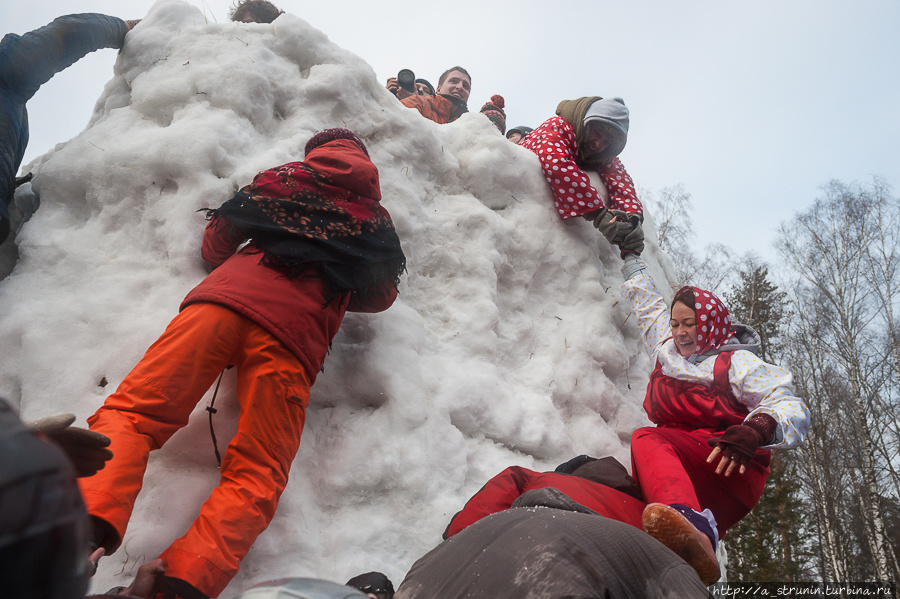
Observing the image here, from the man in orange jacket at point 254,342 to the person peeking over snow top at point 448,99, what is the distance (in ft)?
9.94

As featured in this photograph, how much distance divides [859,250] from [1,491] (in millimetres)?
13380

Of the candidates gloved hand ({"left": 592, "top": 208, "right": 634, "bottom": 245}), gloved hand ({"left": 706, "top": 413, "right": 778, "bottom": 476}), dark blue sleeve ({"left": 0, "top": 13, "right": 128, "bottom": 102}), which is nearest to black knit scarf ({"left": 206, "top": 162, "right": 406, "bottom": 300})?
dark blue sleeve ({"left": 0, "top": 13, "right": 128, "bottom": 102})

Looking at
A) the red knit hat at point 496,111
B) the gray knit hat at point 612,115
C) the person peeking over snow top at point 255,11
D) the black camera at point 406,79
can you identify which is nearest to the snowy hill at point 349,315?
the gray knit hat at point 612,115

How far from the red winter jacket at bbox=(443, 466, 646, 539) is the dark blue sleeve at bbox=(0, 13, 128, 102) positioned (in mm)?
2735

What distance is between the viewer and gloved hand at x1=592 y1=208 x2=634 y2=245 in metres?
3.37

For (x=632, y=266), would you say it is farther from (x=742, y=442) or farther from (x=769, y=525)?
(x=769, y=525)

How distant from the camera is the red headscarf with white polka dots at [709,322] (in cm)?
266

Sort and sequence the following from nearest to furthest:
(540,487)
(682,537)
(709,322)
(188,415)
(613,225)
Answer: (682,537), (188,415), (540,487), (709,322), (613,225)

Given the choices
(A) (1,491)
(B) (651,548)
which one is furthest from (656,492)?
(A) (1,491)

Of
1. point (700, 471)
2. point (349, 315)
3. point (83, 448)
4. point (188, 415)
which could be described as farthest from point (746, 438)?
point (83, 448)

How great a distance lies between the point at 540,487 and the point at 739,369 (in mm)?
1178

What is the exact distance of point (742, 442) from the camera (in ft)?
6.85

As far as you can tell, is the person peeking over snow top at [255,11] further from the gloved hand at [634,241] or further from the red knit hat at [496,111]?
the gloved hand at [634,241]

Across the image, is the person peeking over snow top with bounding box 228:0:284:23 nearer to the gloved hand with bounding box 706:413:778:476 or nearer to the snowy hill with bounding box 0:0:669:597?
the snowy hill with bounding box 0:0:669:597
